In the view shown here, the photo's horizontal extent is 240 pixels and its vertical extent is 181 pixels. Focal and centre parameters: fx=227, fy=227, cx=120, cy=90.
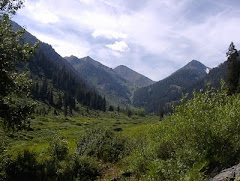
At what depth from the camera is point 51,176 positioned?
25000 mm

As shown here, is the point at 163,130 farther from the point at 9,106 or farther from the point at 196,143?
the point at 9,106

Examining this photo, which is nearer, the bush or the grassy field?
the bush

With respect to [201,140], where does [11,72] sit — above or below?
above

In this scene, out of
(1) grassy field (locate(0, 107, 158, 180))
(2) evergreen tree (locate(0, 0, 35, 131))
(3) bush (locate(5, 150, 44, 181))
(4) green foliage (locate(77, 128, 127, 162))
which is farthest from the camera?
(4) green foliage (locate(77, 128, 127, 162))

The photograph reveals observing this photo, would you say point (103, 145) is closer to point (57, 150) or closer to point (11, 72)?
point (57, 150)

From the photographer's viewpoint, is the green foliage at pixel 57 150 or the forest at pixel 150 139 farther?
the green foliage at pixel 57 150

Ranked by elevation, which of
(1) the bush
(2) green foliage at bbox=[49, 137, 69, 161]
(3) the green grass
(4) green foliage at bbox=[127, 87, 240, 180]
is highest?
(4) green foliage at bbox=[127, 87, 240, 180]

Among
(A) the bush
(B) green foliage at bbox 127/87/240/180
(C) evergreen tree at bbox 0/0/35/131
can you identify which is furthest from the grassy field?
(B) green foliage at bbox 127/87/240/180

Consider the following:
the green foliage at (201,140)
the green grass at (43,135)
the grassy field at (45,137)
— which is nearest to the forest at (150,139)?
the green foliage at (201,140)

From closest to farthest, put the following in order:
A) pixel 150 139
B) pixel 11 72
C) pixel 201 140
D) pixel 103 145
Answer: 1. pixel 201 140
2. pixel 11 72
3. pixel 150 139
4. pixel 103 145

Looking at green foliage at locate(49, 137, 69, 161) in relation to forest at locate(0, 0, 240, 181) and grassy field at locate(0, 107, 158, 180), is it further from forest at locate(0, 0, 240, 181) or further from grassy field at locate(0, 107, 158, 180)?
grassy field at locate(0, 107, 158, 180)

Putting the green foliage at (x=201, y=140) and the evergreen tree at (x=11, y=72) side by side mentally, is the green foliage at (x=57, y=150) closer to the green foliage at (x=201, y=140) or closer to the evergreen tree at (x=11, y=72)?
the evergreen tree at (x=11, y=72)

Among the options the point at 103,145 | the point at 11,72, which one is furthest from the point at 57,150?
the point at 11,72

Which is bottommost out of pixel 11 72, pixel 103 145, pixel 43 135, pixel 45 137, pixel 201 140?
pixel 43 135
